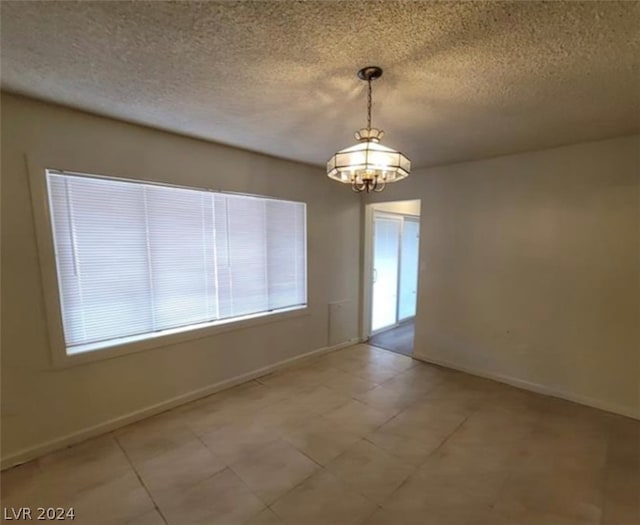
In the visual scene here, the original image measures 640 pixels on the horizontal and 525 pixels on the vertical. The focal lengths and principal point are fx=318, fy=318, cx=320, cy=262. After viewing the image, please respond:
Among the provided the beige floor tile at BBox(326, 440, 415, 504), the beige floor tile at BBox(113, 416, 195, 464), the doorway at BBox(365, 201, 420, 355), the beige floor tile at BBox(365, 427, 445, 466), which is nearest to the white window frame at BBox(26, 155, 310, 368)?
the beige floor tile at BBox(113, 416, 195, 464)

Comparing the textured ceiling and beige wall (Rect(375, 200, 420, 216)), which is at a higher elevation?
the textured ceiling

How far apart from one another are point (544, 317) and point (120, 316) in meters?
3.91

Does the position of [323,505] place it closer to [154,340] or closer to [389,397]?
[389,397]

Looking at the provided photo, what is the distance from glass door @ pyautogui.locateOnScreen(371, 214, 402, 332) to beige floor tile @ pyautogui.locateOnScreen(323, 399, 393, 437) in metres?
2.15

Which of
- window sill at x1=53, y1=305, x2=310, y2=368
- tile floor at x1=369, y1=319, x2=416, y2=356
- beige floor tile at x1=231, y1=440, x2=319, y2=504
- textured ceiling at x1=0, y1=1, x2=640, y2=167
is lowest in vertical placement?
tile floor at x1=369, y1=319, x2=416, y2=356

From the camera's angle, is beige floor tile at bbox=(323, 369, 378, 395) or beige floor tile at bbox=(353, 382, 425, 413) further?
beige floor tile at bbox=(323, 369, 378, 395)

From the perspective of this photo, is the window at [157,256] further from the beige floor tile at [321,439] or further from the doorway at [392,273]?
the doorway at [392,273]

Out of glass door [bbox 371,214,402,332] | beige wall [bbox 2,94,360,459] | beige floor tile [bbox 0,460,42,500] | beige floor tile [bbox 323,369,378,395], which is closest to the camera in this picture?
beige floor tile [bbox 0,460,42,500]

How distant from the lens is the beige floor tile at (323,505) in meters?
1.73

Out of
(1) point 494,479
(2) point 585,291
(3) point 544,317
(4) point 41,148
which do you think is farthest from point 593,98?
(4) point 41,148

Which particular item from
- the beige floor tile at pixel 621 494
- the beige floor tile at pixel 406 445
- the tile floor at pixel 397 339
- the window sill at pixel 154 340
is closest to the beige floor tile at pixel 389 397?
the beige floor tile at pixel 406 445

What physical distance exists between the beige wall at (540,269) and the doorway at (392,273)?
0.77 metres

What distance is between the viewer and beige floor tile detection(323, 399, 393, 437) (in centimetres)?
256

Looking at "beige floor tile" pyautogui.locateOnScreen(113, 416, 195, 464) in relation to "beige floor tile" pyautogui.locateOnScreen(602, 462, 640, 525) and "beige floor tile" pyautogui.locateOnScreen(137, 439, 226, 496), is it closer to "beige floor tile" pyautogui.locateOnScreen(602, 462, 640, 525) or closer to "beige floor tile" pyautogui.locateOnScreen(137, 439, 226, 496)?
"beige floor tile" pyautogui.locateOnScreen(137, 439, 226, 496)
